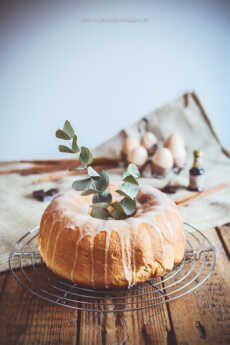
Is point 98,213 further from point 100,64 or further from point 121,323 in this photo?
point 100,64

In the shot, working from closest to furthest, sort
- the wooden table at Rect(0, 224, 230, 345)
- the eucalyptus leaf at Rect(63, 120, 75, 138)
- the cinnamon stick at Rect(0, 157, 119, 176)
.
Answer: the wooden table at Rect(0, 224, 230, 345) < the eucalyptus leaf at Rect(63, 120, 75, 138) < the cinnamon stick at Rect(0, 157, 119, 176)

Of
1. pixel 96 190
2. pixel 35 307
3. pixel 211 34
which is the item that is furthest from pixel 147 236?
pixel 211 34

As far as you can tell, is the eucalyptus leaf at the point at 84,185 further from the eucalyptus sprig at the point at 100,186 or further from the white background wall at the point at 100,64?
the white background wall at the point at 100,64

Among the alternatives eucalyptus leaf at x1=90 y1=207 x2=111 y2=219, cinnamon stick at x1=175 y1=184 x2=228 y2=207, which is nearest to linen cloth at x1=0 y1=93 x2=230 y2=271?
cinnamon stick at x1=175 y1=184 x2=228 y2=207

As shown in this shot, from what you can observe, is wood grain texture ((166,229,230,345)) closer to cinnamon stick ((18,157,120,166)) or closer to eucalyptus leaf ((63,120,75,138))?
eucalyptus leaf ((63,120,75,138))

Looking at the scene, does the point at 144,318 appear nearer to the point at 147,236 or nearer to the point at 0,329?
the point at 147,236

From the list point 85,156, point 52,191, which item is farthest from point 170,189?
point 85,156
